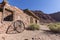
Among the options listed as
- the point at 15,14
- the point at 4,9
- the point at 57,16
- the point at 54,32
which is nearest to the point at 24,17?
the point at 15,14

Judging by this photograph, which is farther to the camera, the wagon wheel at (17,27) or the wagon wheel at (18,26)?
the wagon wheel at (18,26)

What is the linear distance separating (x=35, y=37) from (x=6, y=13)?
524cm

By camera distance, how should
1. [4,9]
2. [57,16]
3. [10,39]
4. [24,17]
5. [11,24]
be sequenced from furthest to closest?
1. [57,16]
2. [24,17]
3. [4,9]
4. [11,24]
5. [10,39]

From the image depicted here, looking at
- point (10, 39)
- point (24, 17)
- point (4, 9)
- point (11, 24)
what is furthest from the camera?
point (24, 17)

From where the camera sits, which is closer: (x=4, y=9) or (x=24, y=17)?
(x=4, y=9)

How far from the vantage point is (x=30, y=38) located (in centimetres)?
1202

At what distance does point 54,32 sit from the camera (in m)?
14.1

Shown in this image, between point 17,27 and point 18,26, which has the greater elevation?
point 18,26

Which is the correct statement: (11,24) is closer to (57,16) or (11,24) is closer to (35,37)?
(35,37)

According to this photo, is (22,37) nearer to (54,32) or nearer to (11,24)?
(11,24)

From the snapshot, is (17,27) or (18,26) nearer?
(17,27)

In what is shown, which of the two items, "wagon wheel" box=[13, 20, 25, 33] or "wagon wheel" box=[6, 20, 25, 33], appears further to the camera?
"wagon wheel" box=[13, 20, 25, 33]

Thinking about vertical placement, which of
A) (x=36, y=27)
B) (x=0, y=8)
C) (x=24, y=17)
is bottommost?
(x=36, y=27)

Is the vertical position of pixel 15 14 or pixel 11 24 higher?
pixel 15 14
